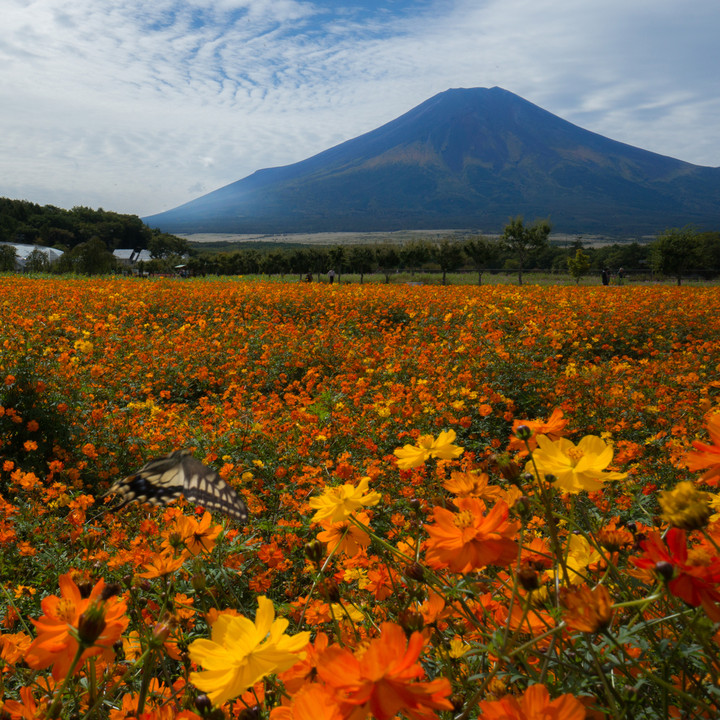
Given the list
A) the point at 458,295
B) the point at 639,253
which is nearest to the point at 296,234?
the point at 639,253

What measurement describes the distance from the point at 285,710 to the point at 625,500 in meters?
1.86

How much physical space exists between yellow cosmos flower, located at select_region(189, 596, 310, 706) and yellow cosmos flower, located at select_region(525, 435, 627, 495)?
1.16ft

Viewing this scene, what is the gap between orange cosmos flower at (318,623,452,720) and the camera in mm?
391

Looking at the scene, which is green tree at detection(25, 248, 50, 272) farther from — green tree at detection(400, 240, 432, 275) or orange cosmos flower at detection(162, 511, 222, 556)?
orange cosmos flower at detection(162, 511, 222, 556)

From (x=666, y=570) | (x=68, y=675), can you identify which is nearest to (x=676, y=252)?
(x=666, y=570)

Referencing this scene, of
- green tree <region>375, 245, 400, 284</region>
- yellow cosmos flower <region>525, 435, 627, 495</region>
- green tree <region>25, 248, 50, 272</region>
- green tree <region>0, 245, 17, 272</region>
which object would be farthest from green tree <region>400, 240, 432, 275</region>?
yellow cosmos flower <region>525, 435, 627, 495</region>

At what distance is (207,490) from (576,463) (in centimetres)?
57

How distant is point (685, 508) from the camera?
47cm

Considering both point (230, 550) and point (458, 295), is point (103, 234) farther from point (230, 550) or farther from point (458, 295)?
point (230, 550)

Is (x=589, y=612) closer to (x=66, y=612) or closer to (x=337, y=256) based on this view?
(x=66, y=612)

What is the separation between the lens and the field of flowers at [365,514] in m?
0.51

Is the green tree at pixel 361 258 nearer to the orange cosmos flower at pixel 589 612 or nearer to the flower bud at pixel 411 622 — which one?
the flower bud at pixel 411 622

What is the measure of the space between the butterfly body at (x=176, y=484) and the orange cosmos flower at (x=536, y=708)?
1.82ft

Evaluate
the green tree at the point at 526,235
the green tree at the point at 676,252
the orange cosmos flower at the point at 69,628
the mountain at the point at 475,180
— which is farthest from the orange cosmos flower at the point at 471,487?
the mountain at the point at 475,180
